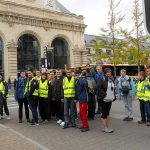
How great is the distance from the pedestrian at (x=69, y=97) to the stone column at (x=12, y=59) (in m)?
29.1

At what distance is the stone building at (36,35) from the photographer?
39125mm

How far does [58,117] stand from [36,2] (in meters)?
33.5

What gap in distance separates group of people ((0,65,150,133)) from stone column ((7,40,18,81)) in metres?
25.9

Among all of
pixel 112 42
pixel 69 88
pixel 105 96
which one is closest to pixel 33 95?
pixel 69 88

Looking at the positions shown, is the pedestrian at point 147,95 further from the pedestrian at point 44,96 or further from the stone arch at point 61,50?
the stone arch at point 61,50

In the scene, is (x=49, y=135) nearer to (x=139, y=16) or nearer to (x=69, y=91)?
(x=69, y=91)

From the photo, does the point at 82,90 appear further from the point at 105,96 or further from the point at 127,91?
the point at 127,91

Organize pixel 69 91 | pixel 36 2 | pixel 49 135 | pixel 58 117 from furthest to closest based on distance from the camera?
pixel 36 2, pixel 58 117, pixel 69 91, pixel 49 135

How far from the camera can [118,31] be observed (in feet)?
108

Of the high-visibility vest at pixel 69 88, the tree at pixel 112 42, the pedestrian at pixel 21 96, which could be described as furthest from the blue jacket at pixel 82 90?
the tree at pixel 112 42

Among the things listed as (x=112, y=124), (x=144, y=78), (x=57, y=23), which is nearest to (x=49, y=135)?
(x=112, y=124)

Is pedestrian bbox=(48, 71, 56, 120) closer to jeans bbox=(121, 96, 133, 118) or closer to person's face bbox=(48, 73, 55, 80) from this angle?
person's face bbox=(48, 73, 55, 80)

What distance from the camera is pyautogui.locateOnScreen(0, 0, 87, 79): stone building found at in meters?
39.1

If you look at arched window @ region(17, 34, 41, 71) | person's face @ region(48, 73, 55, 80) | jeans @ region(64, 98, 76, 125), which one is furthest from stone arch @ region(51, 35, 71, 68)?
jeans @ region(64, 98, 76, 125)
